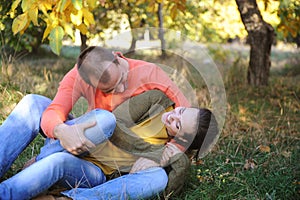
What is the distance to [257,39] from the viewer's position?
4367mm

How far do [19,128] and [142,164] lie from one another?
541mm

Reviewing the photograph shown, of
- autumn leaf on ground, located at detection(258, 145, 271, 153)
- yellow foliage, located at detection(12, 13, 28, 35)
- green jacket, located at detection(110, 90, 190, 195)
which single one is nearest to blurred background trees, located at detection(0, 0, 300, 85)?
yellow foliage, located at detection(12, 13, 28, 35)

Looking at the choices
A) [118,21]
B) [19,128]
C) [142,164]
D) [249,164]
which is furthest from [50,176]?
[118,21]

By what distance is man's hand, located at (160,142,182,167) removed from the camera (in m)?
1.96

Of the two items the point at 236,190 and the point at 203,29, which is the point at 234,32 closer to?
the point at 203,29

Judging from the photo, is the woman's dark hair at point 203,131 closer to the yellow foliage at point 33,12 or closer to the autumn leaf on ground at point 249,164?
the autumn leaf on ground at point 249,164

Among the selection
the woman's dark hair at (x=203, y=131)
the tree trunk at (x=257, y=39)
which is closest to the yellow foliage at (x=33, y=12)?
the woman's dark hair at (x=203, y=131)

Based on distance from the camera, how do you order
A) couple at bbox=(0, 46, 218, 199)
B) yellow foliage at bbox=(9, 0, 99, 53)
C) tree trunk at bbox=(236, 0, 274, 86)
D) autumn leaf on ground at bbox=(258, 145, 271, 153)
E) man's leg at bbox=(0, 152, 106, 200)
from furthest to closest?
tree trunk at bbox=(236, 0, 274, 86)
autumn leaf on ground at bbox=(258, 145, 271, 153)
yellow foliage at bbox=(9, 0, 99, 53)
couple at bbox=(0, 46, 218, 199)
man's leg at bbox=(0, 152, 106, 200)

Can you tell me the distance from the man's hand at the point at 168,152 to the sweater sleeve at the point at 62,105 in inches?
17.8

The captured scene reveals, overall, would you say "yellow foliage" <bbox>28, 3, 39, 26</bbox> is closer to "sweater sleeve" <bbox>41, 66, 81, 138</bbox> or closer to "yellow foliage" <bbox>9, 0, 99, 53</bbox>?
"yellow foliage" <bbox>9, 0, 99, 53</bbox>

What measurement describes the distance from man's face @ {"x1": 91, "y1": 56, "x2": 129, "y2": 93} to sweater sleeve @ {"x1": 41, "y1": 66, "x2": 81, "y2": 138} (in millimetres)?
125

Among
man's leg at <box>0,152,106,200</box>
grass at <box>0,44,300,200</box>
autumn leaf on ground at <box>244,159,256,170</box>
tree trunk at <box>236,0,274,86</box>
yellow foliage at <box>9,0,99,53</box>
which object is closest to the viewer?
man's leg at <box>0,152,106,200</box>

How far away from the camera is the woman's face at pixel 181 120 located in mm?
1962

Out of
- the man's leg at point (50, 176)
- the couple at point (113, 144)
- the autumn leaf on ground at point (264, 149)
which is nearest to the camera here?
the man's leg at point (50, 176)
